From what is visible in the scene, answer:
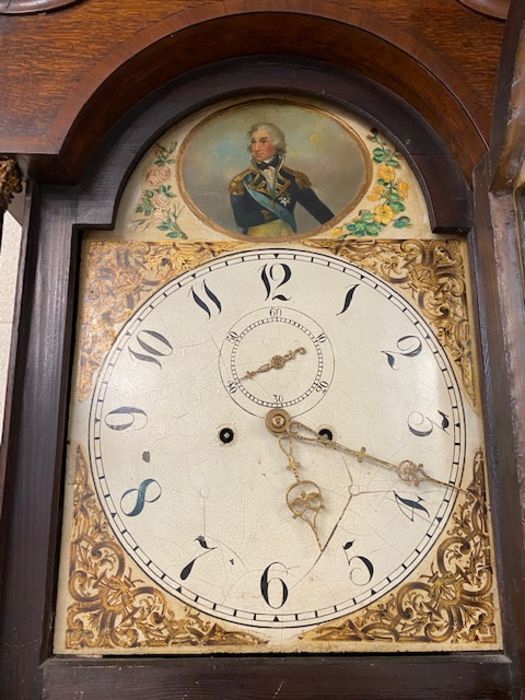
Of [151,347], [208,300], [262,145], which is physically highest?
[262,145]

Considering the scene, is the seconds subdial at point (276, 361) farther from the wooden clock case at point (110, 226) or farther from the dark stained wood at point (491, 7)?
the dark stained wood at point (491, 7)

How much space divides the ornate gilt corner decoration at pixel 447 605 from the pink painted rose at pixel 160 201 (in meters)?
0.96

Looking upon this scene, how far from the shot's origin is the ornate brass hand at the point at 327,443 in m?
1.65

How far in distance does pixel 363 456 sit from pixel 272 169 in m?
0.73

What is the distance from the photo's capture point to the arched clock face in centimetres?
160

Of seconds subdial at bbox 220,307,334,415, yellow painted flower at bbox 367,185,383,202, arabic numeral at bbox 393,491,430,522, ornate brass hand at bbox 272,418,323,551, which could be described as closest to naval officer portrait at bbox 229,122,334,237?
yellow painted flower at bbox 367,185,383,202

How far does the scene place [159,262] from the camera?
1.81 meters

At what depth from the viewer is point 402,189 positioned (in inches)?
73.4

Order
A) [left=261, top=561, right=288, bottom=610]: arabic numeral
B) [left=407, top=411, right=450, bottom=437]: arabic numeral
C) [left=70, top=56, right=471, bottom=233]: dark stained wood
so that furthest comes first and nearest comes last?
1. [left=70, top=56, right=471, bottom=233]: dark stained wood
2. [left=407, top=411, right=450, bottom=437]: arabic numeral
3. [left=261, top=561, right=288, bottom=610]: arabic numeral

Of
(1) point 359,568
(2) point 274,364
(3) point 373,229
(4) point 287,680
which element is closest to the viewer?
(4) point 287,680

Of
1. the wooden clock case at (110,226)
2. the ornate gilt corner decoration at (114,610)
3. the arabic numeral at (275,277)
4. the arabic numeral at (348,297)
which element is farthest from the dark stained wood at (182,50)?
the ornate gilt corner decoration at (114,610)

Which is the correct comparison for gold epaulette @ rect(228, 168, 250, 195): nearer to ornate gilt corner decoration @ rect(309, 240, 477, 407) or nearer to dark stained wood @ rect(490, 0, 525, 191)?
ornate gilt corner decoration @ rect(309, 240, 477, 407)

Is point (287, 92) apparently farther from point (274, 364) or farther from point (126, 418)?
point (126, 418)

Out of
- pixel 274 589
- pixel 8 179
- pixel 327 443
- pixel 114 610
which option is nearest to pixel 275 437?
pixel 327 443
